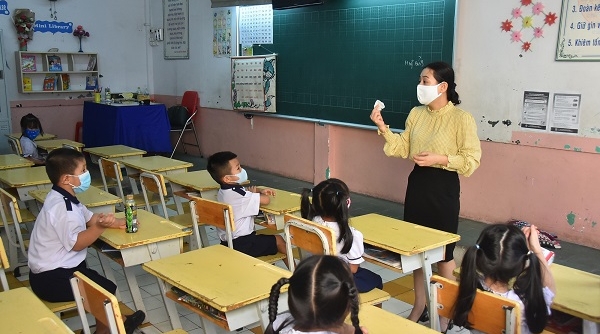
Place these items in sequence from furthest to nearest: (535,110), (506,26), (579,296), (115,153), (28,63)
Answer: (28,63) < (115,153) < (506,26) < (535,110) < (579,296)

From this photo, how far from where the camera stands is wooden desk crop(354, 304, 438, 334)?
175 cm

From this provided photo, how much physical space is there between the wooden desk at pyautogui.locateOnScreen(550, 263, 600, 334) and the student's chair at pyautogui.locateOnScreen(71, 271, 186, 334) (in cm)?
152

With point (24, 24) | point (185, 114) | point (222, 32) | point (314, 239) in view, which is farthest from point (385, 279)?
point (24, 24)

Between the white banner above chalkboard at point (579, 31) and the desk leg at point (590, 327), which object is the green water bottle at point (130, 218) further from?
the white banner above chalkboard at point (579, 31)

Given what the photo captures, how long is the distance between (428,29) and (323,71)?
1507 mm

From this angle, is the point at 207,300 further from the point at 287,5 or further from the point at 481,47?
the point at 287,5

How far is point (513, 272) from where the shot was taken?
198 cm

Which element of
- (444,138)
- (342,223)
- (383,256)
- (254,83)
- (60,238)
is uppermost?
(254,83)

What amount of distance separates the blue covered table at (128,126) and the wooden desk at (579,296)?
20.9ft

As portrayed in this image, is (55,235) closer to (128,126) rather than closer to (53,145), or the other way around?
(53,145)

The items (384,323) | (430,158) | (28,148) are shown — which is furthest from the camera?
(28,148)

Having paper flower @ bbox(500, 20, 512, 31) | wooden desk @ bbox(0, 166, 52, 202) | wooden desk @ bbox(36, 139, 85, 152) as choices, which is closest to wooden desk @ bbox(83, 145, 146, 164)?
wooden desk @ bbox(36, 139, 85, 152)

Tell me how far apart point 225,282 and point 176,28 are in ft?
24.8

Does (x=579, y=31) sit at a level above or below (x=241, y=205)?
above
